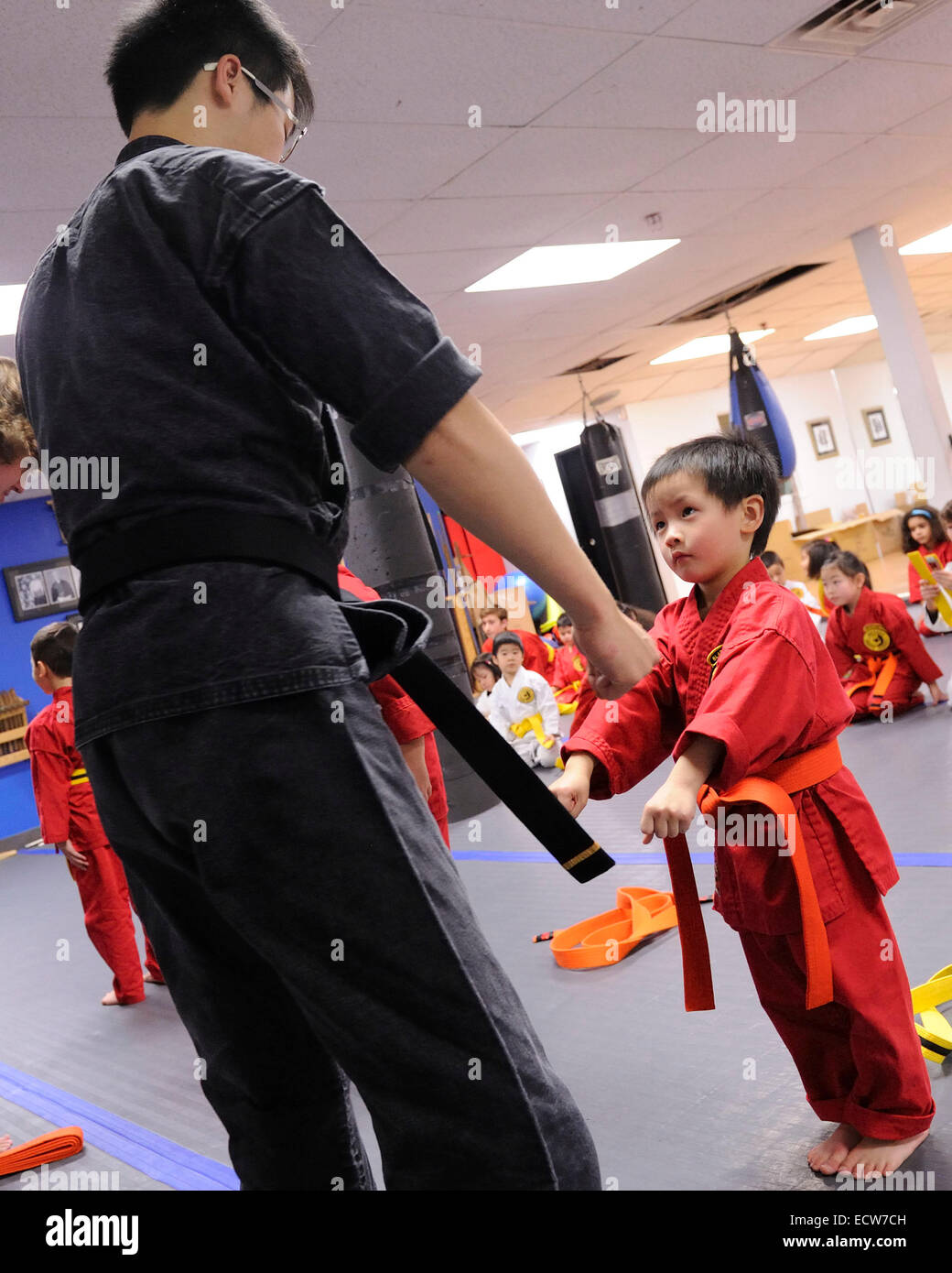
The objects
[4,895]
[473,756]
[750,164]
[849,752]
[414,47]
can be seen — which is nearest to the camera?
[473,756]

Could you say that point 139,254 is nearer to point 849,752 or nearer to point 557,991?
point 557,991

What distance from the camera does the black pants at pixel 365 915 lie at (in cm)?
91

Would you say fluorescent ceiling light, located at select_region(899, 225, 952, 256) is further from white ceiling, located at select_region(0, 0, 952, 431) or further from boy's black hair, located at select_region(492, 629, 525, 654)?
boy's black hair, located at select_region(492, 629, 525, 654)

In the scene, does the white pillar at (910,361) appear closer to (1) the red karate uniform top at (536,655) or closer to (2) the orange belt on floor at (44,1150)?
(1) the red karate uniform top at (536,655)

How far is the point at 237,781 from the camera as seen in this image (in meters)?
0.91

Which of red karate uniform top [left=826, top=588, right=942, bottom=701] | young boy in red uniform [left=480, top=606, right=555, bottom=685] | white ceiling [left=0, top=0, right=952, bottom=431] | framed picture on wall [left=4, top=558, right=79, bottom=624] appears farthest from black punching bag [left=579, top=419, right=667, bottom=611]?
framed picture on wall [left=4, top=558, right=79, bottom=624]

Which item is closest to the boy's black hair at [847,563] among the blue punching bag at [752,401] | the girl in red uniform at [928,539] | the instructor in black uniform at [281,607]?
the girl in red uniform at [928,539]

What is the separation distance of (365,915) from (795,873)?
0.99 m

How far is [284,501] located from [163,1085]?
8.87 feet

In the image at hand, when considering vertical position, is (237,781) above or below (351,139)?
below

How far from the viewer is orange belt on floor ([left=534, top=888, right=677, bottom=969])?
318 cm
